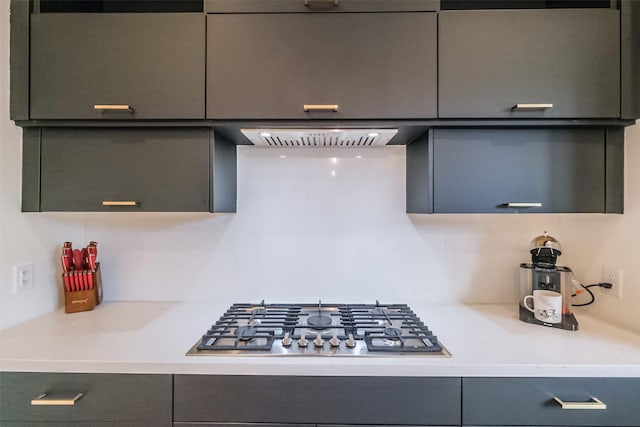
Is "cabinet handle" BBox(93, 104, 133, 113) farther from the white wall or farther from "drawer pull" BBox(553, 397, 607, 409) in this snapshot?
"drawer pull" BBox(553, 397, 607, 409)

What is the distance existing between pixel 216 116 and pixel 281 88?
27cm

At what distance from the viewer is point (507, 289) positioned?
155 cm

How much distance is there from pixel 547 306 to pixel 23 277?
2.17 metres

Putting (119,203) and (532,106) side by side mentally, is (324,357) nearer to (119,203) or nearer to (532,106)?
(119,203)

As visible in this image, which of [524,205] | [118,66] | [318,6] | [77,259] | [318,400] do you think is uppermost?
[318,6]

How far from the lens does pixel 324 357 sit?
1000 mm

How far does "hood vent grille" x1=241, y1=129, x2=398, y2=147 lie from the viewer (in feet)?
4.12

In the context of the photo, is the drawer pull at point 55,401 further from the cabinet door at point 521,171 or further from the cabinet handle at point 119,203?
the cabinet door at point 521,171

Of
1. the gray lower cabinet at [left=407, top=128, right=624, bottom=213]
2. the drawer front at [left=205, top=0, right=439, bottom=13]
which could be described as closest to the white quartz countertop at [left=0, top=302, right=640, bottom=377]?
the gray lower cabinet at [left=407, top=128, right=624, bottom=213]

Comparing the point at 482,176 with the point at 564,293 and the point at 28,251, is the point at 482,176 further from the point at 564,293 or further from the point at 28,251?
the point at 28,251

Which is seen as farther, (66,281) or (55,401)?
(66,281)

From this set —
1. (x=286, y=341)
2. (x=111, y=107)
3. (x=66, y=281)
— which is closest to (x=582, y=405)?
(x=286, y=341)

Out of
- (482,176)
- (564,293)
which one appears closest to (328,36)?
(482,176)

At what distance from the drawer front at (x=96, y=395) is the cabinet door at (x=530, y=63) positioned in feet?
4.58
